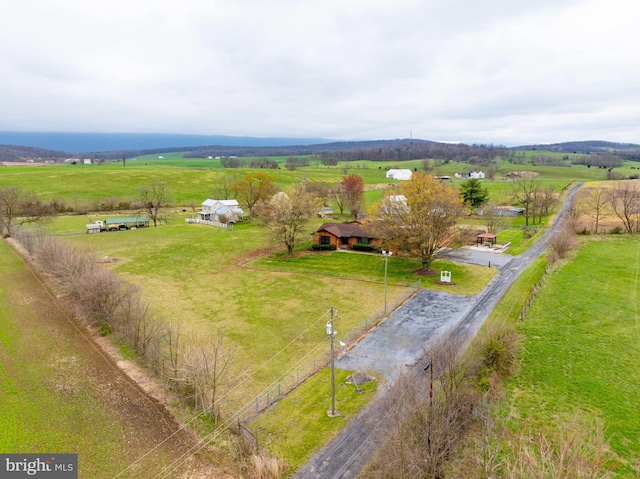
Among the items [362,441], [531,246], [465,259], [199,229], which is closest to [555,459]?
[362,441]

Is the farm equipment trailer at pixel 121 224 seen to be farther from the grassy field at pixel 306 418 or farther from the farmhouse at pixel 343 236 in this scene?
the grassy field at pixel 306 418

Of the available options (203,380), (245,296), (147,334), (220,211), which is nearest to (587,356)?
(203,380)

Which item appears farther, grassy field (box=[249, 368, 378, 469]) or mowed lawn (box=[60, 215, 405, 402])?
mowed lawn (box=[60, 215, 405, 402])

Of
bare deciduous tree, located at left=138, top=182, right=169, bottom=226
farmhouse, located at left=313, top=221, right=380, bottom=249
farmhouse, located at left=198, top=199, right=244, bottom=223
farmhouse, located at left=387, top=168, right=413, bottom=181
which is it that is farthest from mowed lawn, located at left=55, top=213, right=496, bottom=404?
farmhouse, located at left=387, top=168, right=413, bottom=181

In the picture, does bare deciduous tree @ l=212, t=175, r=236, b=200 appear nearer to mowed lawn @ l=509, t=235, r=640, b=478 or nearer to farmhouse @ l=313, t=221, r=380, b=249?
farmhouse @ l=313, t=221, r=380, b=249

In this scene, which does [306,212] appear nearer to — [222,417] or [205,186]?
[222,417]

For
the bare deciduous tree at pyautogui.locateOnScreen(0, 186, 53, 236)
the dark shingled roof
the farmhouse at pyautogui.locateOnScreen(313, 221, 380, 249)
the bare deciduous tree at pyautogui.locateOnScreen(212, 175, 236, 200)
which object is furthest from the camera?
the bare deciduous tree at pyautogui.locateOnScreen(212, 175, 236, 200)

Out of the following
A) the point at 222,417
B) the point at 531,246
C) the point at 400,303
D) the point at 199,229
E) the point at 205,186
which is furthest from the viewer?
the point at 205,186
